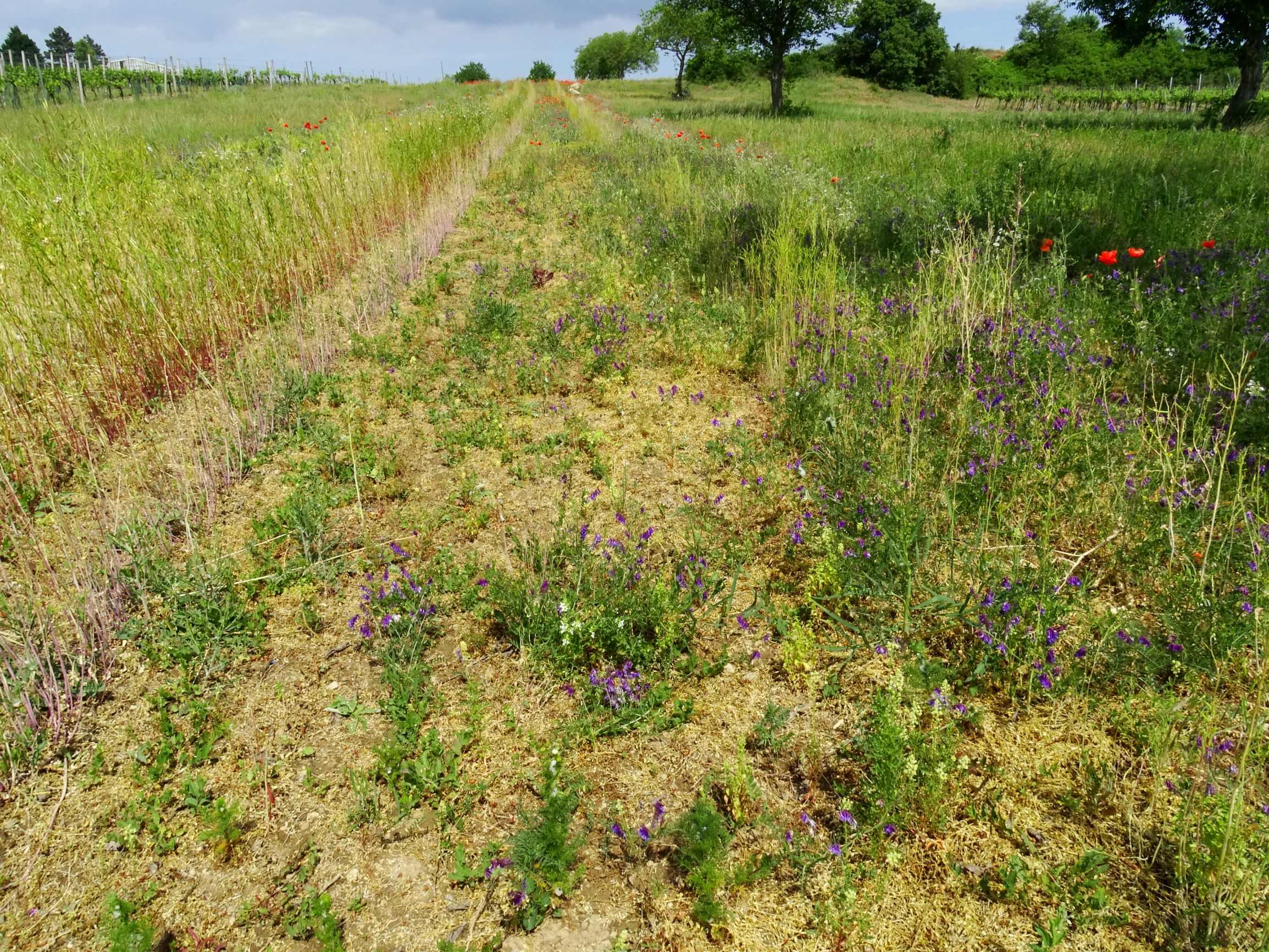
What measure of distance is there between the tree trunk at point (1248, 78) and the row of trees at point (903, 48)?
2.79m

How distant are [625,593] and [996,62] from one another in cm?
6950

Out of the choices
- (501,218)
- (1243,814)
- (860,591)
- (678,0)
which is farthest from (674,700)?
(678,0)

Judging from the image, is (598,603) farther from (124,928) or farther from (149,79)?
(149,79)

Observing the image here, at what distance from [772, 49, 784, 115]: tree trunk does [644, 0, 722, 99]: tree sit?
2.29m

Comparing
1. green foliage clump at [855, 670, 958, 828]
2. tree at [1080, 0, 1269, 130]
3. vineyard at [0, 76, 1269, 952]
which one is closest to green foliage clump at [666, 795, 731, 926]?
vineyard at [0, 76, 1269, 952]

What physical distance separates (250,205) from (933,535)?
19.5ft

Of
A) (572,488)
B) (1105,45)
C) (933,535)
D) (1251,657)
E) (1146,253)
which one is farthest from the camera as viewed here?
(1105,45)

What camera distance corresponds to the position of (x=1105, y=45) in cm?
5116

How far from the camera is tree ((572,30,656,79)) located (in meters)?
77.8

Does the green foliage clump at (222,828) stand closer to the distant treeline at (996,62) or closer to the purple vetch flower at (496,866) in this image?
the purple vetch flower at (496,866)

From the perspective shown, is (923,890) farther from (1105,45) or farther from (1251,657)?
(1105,45)

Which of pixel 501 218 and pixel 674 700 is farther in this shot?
pixel 501 218

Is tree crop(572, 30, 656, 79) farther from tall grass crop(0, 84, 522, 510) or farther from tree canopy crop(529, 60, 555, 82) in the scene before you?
tall grass crop(0, 84, 522, 510)

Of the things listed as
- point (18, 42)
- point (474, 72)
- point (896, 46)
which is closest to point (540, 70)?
point (474, 72)
